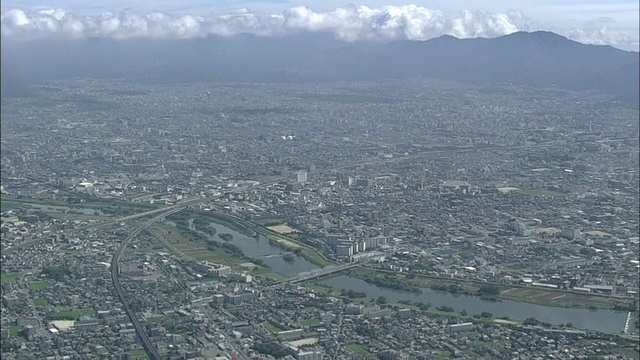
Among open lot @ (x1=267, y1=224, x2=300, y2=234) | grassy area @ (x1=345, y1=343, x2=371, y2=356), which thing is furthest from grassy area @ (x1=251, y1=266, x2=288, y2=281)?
grassy area @ (x1=345, y1=343, x2=371, y2=356)

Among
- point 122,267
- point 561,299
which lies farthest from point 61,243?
point 561,299

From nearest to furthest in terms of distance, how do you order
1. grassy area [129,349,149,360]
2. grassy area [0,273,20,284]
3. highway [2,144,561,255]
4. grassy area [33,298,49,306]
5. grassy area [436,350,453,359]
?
grassy area [129,349,149,360] → grassy area [436,350,453,359] → grassy area [33,298,49,306] → grassy area [0,273,20,284] → highway [2,144,561,255]

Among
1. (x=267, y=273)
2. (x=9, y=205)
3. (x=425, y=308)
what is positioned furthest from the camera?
(x=9, y=205)

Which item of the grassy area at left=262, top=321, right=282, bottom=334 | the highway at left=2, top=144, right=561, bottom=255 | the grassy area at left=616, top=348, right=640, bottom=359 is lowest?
the highway at left=2, top=144, right=561, bottom=255

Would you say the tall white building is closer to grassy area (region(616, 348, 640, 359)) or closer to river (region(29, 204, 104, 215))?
river (region(29, 204, 104, 215))

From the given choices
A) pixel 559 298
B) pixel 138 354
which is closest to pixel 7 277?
pixel 138 354

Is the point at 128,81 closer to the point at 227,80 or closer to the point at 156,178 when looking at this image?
the point at 227,80

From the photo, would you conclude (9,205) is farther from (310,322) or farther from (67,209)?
(310,322)
